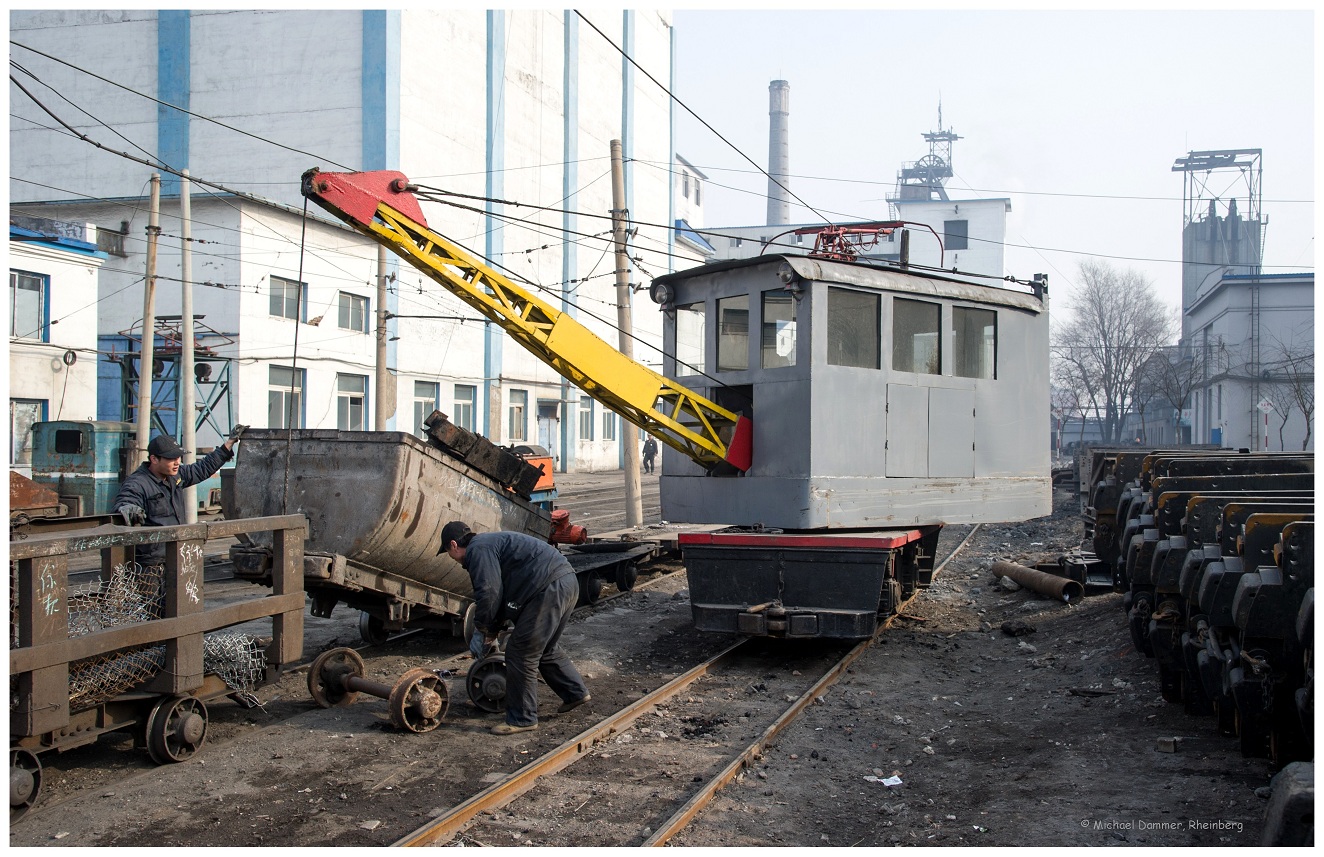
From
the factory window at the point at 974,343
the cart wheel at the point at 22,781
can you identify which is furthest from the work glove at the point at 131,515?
the factory window at the point at 974,343

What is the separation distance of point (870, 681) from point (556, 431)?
33.7 metres

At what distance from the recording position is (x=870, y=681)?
8.43 meters

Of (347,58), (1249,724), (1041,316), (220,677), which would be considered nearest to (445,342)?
(347,58)

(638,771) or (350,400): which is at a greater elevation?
(350,400)

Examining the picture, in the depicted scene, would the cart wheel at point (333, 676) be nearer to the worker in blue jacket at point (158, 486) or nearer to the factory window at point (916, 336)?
the worker in blue jacket at point (158, 486)

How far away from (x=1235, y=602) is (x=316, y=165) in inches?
1205

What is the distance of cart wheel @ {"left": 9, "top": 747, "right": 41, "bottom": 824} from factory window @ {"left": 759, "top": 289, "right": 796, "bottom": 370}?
6.39 m

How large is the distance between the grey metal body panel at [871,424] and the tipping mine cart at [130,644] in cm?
423

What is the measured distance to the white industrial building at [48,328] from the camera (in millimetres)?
22266

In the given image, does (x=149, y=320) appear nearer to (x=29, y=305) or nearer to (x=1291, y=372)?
(x=29, y=305)

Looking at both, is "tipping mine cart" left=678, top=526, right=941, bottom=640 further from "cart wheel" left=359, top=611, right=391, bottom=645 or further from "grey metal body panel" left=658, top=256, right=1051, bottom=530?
"cart wheel" left=359, top=611, right=391, bottom=645

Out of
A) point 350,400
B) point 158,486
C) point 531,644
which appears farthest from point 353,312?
point 531,644

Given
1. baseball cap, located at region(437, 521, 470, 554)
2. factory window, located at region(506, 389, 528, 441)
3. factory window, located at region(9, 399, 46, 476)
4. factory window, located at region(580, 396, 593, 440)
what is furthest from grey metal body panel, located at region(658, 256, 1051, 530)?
factory window, located at region(580, 396, 593, 440)

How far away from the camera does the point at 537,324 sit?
8742 mm
